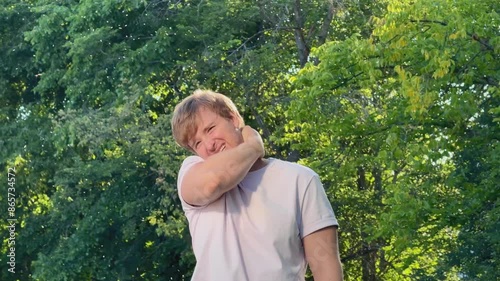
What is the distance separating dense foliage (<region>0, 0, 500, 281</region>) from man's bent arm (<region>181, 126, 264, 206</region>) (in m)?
13.2

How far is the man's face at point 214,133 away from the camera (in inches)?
115

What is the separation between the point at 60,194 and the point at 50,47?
317 cm

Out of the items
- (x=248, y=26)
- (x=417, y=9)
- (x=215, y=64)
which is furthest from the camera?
(x=248, y=26)

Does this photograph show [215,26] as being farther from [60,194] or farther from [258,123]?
[60,194]

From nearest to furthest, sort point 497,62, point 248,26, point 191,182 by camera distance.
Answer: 1. point 191,182
2. point 497,62
3. point 248,26

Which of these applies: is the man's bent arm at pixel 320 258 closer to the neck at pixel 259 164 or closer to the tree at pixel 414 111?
the neck at pixel 259 164

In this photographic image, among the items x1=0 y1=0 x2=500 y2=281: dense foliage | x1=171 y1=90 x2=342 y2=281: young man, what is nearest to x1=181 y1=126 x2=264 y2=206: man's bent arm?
x1=171 y1=90 x2=342 y2=281: young man

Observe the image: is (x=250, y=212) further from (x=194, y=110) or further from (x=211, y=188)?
(x=194, y=110)

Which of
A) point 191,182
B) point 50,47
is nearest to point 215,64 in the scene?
point 50,47

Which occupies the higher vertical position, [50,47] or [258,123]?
[50,47]

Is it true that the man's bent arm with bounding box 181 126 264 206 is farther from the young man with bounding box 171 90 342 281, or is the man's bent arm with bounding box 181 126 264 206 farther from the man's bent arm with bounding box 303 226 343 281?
the man's bent arm with bounding box 303 226 343 281

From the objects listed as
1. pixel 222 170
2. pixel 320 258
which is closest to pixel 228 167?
pixel 222 170

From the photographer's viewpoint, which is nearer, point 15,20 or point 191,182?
point 191,182

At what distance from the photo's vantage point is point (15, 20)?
2584cm
